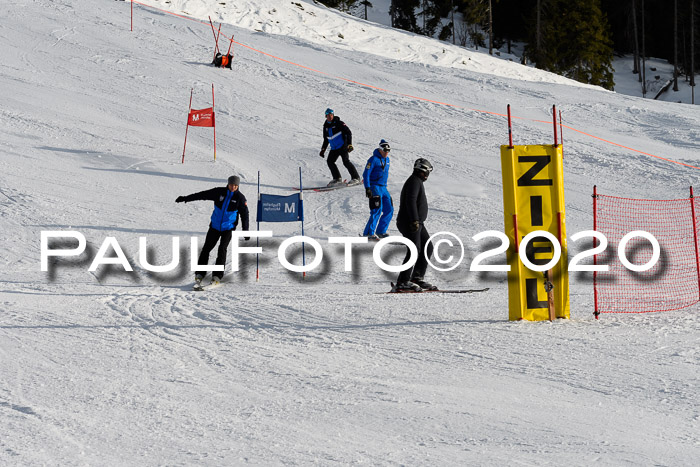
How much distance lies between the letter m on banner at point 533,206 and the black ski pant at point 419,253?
5.31ft

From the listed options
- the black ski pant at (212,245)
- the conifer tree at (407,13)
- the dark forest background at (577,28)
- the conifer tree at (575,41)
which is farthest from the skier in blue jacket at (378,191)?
the conifer tree at (407,13)

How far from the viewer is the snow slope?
15.0ft

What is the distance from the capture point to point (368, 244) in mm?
11906

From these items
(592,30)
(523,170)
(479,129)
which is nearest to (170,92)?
(479,129)

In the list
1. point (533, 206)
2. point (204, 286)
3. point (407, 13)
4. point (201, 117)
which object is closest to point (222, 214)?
point (204, 286)

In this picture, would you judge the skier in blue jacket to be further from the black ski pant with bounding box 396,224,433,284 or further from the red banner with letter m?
the red banner with letter m

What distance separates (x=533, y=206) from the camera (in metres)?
7.21

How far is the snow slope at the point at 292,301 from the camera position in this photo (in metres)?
4.59

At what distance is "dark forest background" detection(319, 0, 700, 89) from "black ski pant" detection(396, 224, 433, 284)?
108 feet

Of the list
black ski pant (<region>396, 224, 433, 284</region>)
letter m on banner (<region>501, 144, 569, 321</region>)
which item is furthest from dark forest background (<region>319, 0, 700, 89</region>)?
letter m on banner (<region>501, 144, 569, 321</region>)

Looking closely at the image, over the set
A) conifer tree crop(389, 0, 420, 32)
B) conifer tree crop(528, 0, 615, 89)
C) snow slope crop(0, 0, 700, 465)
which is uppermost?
conifer tree crop(389, 0, 420, 32)

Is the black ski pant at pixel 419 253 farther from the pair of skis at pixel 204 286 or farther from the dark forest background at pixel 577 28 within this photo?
the dark forest background at pixel 577 28

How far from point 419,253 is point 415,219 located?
594 millimetres

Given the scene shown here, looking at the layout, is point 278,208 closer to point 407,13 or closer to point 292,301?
point 292,301
